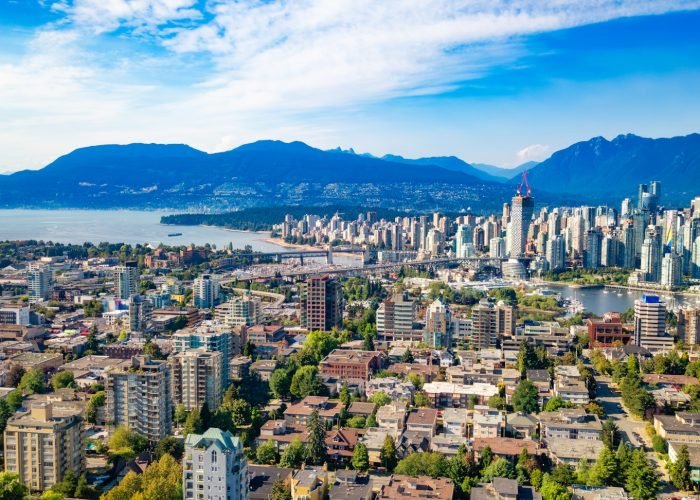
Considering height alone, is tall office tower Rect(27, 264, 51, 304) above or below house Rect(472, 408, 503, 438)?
above

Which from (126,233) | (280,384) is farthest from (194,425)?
(126,233)

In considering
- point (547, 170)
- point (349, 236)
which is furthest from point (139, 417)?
point (547, 170)

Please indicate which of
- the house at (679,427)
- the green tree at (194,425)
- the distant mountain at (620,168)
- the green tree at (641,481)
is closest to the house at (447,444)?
the green tree at (641,481)

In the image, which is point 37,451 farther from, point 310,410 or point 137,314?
point 137,314

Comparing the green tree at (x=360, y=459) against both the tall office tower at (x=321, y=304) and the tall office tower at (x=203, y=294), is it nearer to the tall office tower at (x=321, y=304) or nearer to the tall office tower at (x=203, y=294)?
the tall office tower at (x=321, y=304)

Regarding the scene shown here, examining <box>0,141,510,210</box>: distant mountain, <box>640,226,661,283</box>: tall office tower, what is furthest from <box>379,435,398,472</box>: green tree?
<box>0,141,510,210</box>: distant mountain

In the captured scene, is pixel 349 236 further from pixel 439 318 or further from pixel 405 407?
pixel 405 407

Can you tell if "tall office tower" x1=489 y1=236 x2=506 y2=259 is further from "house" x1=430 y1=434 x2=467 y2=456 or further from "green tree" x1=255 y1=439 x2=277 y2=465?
"green tree" x1=255 y1=439 x2=277 y2=465
